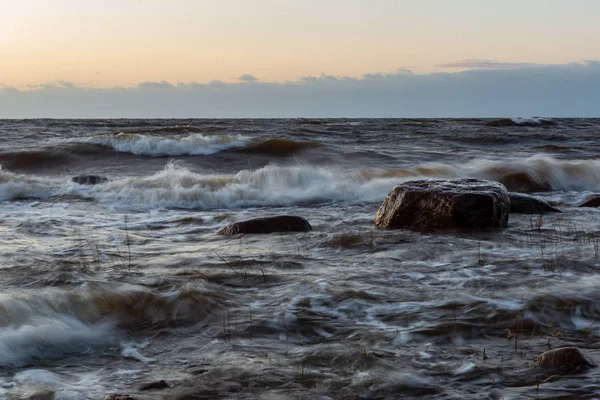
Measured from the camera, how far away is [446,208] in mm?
8383

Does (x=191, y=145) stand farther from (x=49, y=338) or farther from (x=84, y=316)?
(x=49, y=338)

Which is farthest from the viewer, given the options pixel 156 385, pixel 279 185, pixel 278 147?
pixel 278 147

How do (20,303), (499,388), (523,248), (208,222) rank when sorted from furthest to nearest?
(208,222)
(523,248)
(20,303)
(499,388)

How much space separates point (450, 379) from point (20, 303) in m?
3.14

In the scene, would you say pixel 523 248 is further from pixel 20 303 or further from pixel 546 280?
pixel 20 303

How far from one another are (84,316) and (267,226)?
378 centimetres

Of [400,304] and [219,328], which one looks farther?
[400,304]

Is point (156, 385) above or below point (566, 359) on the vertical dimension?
below

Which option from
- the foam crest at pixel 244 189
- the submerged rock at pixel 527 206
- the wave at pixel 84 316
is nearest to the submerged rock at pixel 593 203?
the submerged rock at pixel 527 206

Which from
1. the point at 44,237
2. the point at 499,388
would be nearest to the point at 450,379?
the point at 499,388

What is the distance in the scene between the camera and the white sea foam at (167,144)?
20.5 m

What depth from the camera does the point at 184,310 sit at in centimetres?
496

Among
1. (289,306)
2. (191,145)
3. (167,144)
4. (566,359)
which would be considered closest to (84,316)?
(289,306)

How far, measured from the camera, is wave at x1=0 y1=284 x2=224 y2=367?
4.22 meters
